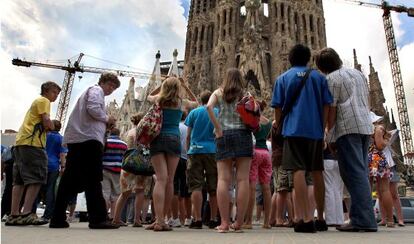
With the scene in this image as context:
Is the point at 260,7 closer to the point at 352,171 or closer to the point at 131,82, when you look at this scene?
the point at 131,82

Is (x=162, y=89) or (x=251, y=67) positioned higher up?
(x=251, y=67)

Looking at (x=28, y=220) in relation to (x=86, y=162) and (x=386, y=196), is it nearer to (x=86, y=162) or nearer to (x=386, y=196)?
(x=86, y=162)

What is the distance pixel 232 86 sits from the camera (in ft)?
17.5

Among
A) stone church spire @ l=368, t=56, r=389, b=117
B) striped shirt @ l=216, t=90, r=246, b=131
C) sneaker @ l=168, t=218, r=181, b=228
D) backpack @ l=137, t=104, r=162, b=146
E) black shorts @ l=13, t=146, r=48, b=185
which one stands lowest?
sneaker @ l=168, t=218, r=181, b=228

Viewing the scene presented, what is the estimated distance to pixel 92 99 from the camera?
5.40 m

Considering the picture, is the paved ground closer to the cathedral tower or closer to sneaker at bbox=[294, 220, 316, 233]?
sneaker at bbox=[294, 220, 316, 233]

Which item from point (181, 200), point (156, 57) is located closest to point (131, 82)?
point (156, 57)

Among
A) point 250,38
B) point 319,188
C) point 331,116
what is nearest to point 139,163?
point 319,188

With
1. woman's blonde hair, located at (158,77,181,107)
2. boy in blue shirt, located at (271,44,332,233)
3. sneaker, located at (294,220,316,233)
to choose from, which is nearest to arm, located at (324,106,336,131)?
boy in blue shirt, located at (271,44,332,233)

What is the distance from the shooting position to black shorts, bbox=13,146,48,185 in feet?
20.1

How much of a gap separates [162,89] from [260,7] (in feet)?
144

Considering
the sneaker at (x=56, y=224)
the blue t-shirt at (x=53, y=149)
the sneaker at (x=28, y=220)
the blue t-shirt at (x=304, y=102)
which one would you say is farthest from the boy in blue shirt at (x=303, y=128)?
the blue t-shirt at (x=53, y=149)

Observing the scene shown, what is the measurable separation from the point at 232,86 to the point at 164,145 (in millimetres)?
1238

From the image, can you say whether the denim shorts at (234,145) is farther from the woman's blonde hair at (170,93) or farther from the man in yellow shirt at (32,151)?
the man in yellow shirt at (32,151)
